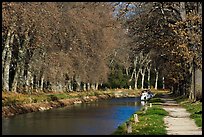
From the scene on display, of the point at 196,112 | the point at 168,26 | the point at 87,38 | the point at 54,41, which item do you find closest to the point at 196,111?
the point at 196,112

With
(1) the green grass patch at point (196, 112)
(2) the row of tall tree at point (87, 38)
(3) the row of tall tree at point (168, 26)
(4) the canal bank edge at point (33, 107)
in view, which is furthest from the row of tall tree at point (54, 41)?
(1) the green grass patch at point (196, 112)

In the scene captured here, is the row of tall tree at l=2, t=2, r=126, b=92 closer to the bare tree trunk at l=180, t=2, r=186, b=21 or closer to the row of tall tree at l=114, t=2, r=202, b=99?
the row of tall tree at l=114, t=2, r=202, b=99

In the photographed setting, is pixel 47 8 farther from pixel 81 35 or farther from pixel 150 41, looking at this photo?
pixel 81 35

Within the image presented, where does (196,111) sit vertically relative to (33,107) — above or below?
above

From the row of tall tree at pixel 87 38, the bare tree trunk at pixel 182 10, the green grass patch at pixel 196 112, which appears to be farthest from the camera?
the bare tree trunk at pixel 182 10

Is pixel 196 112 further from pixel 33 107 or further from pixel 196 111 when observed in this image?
pixel 33 107

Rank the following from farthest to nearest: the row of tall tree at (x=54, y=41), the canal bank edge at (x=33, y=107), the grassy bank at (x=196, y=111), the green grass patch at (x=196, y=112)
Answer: the row of tall tree at (x=54, y=41) → the canal bank edge at (x=33, y=107) → the grassy bank at (x=196, y=111) → the green grass patch at (x=196, y=112)

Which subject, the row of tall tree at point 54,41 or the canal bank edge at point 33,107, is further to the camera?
the row of tall tree at point 54,41

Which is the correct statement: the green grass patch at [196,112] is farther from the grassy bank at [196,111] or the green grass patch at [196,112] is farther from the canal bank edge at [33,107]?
the canal bank edge at [33,107]

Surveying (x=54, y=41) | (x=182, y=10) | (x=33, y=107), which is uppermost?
(x=182, y=10)

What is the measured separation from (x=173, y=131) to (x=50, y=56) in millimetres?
36218

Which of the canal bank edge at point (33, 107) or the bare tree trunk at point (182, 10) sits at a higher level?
the bare tree trunk at point (182, 10)

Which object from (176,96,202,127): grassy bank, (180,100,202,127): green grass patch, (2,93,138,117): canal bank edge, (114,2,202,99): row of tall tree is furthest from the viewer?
(2,93,138,117): canal bank edge

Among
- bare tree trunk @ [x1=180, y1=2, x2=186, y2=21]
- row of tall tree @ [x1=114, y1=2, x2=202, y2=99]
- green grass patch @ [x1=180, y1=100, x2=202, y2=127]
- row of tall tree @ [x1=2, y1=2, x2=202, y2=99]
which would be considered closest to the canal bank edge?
row of tall tree @ [x1=2, y1=2, x2=202, y2=99]
